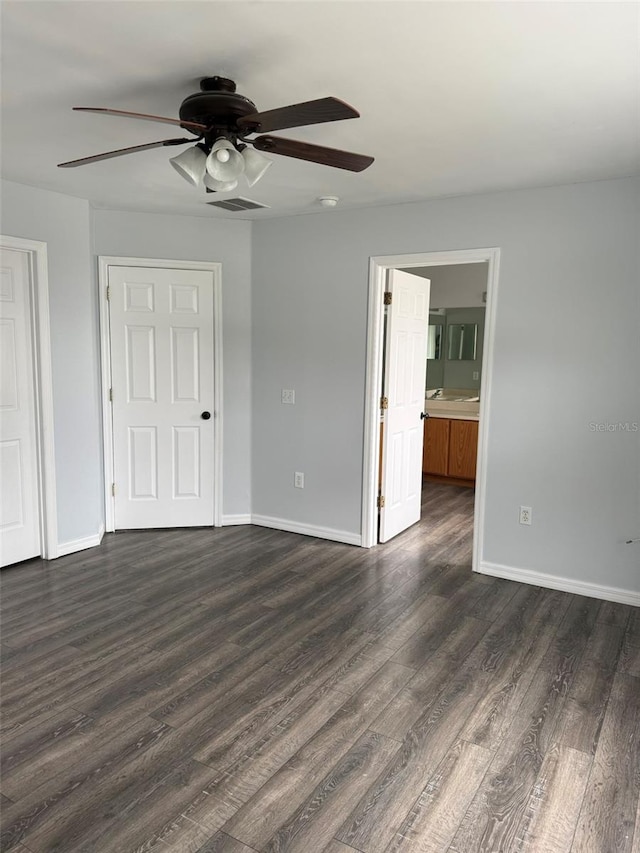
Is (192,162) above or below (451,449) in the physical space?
above

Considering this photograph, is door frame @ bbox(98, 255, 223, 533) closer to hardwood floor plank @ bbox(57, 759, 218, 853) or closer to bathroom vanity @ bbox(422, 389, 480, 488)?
bathroom vanity @ bbox(422, 389, 480, 488)

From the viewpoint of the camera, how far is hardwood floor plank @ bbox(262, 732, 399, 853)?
1788 millimetres

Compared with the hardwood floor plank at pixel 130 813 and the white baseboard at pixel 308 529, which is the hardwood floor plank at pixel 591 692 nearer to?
the hardwood floor plank at pixel 130 813

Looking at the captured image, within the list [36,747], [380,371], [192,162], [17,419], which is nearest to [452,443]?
[380,371]

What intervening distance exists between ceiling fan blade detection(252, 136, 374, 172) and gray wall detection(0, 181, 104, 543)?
229 centimetres

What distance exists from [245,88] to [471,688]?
8.83 ft

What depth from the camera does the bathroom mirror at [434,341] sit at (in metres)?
6.86

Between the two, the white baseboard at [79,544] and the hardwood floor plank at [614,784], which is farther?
the white baseboard at [79,544]

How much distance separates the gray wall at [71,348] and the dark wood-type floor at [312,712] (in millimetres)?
530

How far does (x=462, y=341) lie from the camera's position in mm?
6746

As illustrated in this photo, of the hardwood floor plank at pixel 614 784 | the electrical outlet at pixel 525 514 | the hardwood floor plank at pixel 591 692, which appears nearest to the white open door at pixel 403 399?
the electrical outlet at pixel 525 514

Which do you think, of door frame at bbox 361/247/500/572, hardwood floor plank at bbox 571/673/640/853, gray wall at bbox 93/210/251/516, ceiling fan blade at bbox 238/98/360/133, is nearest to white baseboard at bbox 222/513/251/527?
gray wall at bbox 93/210/251/516

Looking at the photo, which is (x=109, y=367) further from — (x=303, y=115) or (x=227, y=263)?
(x=303, y=115)

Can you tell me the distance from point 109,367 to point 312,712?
307 cm
